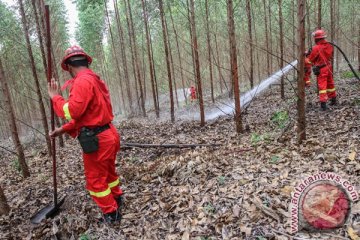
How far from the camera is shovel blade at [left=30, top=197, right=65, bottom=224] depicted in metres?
3.87

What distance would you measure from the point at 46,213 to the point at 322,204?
3.58 m

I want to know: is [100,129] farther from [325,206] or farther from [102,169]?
[325,206]

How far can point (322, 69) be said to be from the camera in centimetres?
736

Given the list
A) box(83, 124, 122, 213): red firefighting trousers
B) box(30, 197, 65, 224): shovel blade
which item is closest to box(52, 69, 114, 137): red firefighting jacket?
box(83, 124, 122, 213): red firefighting trousers

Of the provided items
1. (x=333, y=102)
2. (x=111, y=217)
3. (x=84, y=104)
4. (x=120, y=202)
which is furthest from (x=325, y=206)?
(x=333, y=102)

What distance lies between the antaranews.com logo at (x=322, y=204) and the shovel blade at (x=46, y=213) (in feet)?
10.7

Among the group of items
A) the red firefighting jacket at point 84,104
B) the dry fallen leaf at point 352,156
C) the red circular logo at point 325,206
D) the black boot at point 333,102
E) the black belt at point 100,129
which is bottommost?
the black boot at point 333,102

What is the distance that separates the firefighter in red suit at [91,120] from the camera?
331 cm

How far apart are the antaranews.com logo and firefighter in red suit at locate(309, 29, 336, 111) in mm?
4645

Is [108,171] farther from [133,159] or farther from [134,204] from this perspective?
[133,159]

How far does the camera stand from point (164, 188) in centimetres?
435

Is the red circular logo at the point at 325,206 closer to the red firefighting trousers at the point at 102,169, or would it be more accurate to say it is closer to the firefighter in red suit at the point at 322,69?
the red firefighting trousers at the point at 102,169

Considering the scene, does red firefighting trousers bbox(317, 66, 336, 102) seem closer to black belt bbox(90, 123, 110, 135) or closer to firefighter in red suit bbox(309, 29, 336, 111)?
firefighter in red suit bbox(309, 29, 336, 111)

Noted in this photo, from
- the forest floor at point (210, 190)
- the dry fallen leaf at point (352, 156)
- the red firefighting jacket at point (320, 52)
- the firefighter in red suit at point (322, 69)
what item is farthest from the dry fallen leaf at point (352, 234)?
the red firefighting jacket at point (320, 52)
